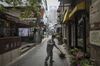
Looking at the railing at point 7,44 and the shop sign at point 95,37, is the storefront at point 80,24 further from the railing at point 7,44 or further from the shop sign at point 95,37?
the railing at point 7,44

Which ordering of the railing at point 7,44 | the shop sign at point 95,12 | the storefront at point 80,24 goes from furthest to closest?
the railing at point 7,44, the storefront at point 80,24, the shop sign at point 95,12

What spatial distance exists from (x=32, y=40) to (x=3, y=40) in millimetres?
35013

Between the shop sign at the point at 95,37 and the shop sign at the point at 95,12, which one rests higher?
the shop sign at the point at 95,12

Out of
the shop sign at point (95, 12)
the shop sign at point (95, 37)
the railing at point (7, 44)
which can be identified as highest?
the shop sign at point (95, 12)

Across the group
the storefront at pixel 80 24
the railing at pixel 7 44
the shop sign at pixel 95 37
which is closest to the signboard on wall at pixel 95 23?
the shop sign at pixel 95 37

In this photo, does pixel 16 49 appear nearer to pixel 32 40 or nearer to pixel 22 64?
pixel 22 64

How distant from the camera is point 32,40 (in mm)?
52750

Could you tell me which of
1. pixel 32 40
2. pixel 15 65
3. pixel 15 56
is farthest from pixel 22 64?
pixel 32 40

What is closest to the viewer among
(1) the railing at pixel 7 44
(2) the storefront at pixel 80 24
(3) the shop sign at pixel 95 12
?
(3) the shop sign at pixel 95 12

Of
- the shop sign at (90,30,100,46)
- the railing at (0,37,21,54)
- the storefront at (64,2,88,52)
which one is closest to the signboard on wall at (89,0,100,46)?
the shop sign at (90,30,100,46)

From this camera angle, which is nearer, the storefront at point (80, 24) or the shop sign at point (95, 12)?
the shop sign at point (95, 12)

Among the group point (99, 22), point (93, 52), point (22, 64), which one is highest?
point (99, 22)

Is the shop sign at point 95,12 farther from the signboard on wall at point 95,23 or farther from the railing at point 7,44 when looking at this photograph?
the railing at point 7,44

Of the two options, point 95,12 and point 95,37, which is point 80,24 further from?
point 95,12
